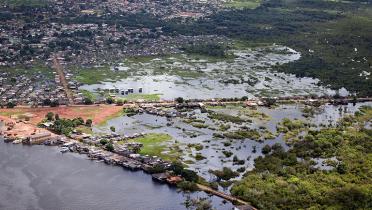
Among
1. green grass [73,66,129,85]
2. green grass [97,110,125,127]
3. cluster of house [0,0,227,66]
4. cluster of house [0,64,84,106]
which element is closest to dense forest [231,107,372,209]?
green grass [97,110,125,127]

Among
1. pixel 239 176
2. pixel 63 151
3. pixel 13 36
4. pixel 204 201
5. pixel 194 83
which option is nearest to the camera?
Result: pixel 204 201

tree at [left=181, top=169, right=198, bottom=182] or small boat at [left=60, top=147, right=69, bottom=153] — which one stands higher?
small boat at [left=60, top=147, right=69, bottom=153]

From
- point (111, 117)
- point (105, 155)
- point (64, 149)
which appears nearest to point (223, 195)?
point (105, 155)

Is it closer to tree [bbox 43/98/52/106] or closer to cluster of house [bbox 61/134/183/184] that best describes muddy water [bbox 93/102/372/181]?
cluster of house [bbox 61/134/183/184]

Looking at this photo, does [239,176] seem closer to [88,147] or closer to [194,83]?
[88,147]

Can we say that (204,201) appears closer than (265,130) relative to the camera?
Yes

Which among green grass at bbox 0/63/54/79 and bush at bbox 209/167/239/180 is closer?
bush at bbox 209/167/239/180

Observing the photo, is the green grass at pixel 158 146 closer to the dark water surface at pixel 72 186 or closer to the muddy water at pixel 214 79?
the dark water surface at pixel 72 186

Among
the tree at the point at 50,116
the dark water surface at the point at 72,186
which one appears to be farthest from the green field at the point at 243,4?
the dark water surface at the point at 72,186

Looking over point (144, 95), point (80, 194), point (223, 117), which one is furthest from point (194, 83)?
point (80, 194)
